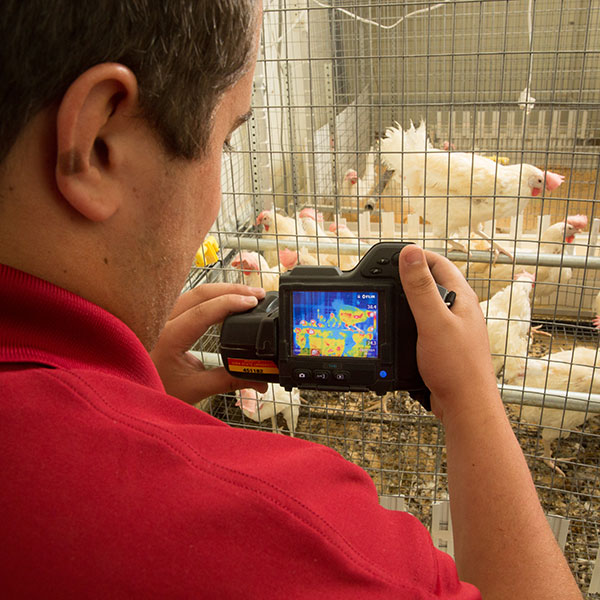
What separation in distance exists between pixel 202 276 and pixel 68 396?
0.98 meters

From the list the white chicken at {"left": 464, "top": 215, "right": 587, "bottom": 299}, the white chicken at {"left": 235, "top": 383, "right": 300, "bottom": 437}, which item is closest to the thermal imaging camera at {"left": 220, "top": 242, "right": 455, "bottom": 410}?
the white chicken at {"left": 235, "top": 383, "right": 300, "bottom": 437}

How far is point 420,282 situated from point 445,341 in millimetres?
63

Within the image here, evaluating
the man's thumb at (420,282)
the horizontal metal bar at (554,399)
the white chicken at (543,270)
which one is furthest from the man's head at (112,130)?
the white chicken at (543,270)

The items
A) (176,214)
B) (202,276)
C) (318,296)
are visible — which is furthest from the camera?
(202,276)

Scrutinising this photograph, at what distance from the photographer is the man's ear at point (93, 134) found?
28 cm

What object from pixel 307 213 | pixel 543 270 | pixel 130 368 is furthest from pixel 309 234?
pixel 130 368

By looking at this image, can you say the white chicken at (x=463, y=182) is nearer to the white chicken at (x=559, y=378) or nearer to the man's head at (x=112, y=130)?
the white chicken at (x=559, y=378)

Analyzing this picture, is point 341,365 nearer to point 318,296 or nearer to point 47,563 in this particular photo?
point 318,296

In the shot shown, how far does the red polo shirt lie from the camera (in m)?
0.25

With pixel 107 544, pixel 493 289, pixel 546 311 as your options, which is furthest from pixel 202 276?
pixel 546 311

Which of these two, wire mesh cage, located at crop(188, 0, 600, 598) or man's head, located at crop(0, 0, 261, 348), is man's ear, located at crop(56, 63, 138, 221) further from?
wire mesh cage, located at crop(188, 0, 600, 598)

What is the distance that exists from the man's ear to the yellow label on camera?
38 centimetres

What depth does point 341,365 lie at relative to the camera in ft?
2.08

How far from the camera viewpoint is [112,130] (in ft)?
0.97
